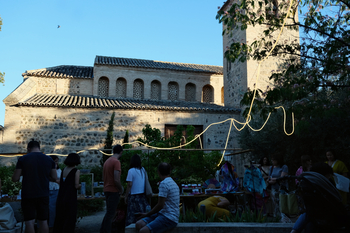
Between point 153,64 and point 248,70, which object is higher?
point 153,64

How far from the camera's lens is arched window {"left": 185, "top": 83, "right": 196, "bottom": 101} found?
18875 millimetres

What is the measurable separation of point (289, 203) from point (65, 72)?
15.6 metres

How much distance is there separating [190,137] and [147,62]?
1072 cm

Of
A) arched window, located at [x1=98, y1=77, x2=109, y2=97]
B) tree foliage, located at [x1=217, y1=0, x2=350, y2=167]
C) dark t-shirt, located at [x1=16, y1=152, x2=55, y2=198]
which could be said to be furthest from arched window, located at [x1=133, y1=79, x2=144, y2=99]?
dark t-shirt, located at [x1=16, y1=152, x2=55, y2=198]

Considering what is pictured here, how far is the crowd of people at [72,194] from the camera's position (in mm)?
3795

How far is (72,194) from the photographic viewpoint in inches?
183

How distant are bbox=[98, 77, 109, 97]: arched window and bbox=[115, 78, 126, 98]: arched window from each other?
2.18 feet

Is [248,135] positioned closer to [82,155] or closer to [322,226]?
[82,155]

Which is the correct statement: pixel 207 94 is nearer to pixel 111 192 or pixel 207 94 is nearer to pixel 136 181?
pixel 136 181

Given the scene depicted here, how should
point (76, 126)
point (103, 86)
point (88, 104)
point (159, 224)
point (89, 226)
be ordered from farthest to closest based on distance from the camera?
point (103, 86)
point (88, 104)
point (76, 126)
point (89, 226)
point (159, 224)

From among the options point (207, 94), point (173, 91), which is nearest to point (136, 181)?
point (173, 91)

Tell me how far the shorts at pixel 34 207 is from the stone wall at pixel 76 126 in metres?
9.36

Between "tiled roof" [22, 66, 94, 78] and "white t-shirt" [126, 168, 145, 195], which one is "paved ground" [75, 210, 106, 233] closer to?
"white t-shirt" [126, 168, 145, 195]

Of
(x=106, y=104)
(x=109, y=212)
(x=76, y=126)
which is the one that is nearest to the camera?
(x=109, y=212)
